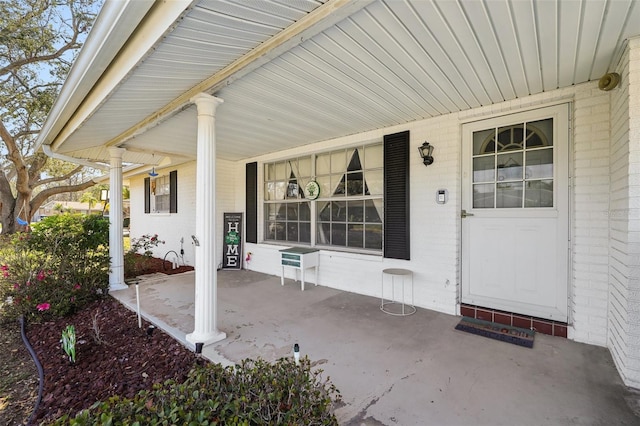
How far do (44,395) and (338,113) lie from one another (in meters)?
3.91

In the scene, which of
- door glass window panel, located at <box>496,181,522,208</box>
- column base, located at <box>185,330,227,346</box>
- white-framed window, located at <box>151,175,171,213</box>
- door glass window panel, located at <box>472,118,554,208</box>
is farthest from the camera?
white-framed window, located at <box>151,175,171,213</box>

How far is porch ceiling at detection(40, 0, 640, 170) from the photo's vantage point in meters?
1.86

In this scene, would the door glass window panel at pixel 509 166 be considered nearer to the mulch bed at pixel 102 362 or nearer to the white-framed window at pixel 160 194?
the mulch bed at pixel 102 362

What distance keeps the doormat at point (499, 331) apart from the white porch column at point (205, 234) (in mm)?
2745

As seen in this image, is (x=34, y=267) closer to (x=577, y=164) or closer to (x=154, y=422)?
(x=154, y=422)

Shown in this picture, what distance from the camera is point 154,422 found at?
1.13 meters

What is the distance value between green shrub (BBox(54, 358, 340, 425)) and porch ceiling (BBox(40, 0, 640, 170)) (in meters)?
2.05

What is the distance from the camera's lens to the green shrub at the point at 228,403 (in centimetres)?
118

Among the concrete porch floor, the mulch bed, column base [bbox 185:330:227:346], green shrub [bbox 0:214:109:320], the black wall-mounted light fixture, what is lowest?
the mulch bed

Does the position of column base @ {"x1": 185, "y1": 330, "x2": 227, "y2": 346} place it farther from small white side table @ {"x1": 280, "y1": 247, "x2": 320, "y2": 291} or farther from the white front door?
the white front door

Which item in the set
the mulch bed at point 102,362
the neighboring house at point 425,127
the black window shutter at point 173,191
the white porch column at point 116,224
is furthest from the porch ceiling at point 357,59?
the black window shutter at point 173,191

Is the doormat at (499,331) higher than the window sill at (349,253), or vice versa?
the window sill at (349,253)

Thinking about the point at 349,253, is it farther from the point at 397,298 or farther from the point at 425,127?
the point at 425,127

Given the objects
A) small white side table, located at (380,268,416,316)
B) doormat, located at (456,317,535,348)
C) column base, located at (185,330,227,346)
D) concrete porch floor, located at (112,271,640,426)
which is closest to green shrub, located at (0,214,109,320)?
concrete porch floor, located at (112,271,640,426)
